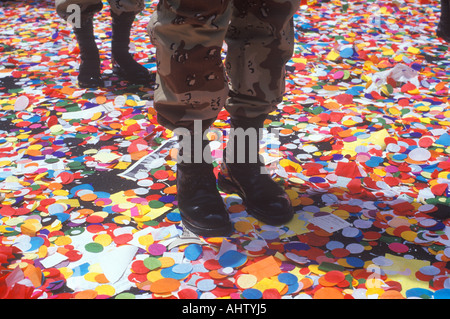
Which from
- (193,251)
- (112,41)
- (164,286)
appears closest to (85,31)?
(112,41)

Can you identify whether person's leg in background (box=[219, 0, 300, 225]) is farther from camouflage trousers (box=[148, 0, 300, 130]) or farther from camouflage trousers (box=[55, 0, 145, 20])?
camouflage trousers (box=[55, 0, 145, 20])

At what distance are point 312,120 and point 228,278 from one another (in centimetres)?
107

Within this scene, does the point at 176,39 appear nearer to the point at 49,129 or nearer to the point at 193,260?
the point at 193,260

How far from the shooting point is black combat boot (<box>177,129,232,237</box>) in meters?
1.44

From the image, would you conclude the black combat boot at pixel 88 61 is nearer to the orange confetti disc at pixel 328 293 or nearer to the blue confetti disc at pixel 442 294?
the orange confetti disc at pixel 328 293

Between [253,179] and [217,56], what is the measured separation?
43cm

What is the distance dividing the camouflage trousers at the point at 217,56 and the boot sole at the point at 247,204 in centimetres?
25

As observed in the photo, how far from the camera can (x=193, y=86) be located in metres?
1.29

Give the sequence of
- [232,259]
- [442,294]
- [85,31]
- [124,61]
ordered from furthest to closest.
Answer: [124,61] → [85,31] → [232,259] → [442,294]

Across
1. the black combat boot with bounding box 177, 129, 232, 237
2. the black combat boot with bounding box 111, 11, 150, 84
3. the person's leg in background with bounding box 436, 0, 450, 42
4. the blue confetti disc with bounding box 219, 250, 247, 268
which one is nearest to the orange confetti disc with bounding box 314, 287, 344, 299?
the blue confetti disc with bounding box 219, 250, 247, 268

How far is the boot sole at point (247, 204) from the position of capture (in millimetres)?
1490

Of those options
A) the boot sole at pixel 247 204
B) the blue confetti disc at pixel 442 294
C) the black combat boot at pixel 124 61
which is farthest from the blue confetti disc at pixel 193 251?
the black combat boot at pixel 124 61

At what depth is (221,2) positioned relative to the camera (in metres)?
1.20

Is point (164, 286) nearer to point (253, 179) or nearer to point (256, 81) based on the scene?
point (253, 179)
